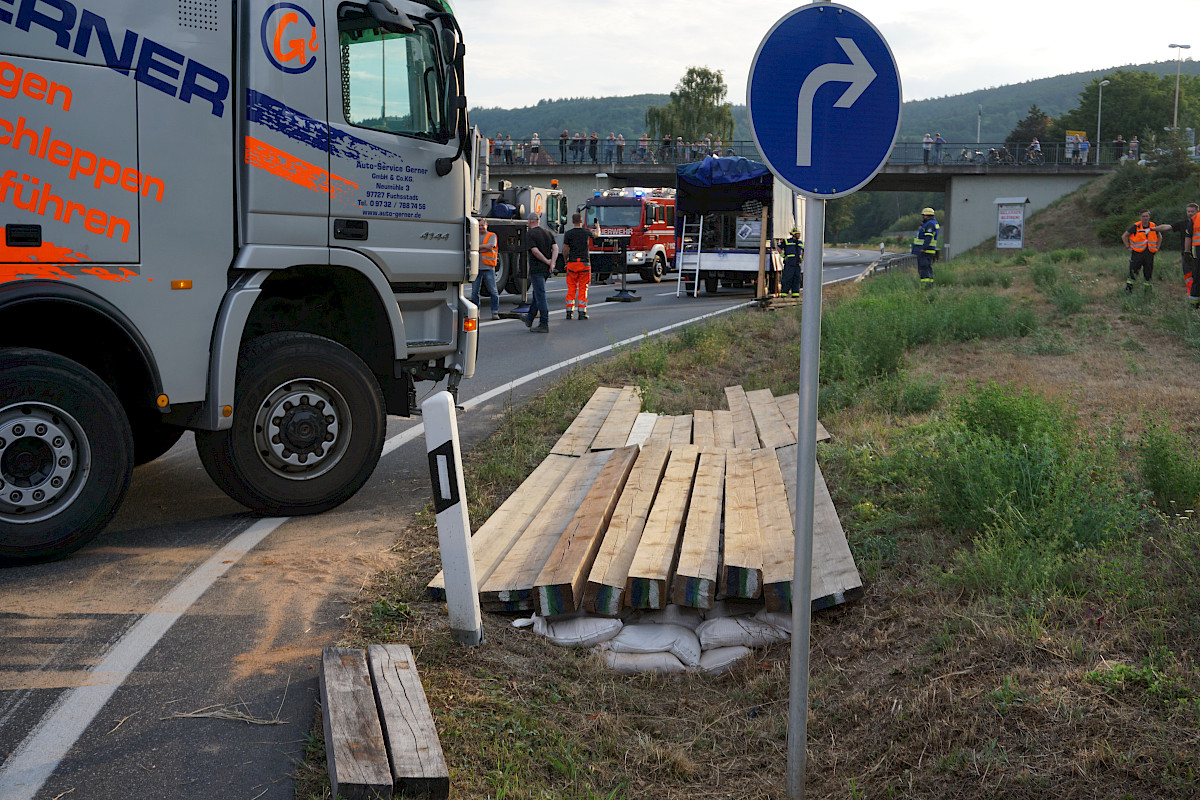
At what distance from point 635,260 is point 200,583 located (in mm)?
28709

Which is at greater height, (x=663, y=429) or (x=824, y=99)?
(x=824, y=99)

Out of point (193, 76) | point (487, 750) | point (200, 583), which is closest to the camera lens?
point (487, 750)

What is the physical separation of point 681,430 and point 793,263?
1841 centimetres

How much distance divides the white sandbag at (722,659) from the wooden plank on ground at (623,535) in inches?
19.5

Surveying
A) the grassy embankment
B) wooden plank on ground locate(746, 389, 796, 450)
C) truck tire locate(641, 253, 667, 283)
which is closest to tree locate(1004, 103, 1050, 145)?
truck tire locate(641, 253, 667, 283)

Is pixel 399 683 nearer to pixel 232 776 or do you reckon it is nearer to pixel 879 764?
pixel 232 776

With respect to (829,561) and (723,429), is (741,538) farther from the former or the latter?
(723,429)

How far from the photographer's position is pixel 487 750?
A: 143 inches

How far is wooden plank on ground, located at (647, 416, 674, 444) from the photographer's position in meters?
8.22

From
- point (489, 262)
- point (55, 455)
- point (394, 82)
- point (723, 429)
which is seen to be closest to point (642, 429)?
point (723, 429)

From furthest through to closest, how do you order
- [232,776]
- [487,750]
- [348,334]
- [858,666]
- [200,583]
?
A: [348,334]
[200,583]
[858,666]
[487,750]
[232,776]

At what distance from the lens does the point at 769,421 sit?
27.9 ft

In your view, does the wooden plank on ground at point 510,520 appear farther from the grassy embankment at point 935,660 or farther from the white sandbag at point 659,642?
the white sandbag at point 659,642

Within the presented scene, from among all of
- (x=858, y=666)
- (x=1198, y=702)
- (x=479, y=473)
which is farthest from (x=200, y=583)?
(x=1198, y=702)
